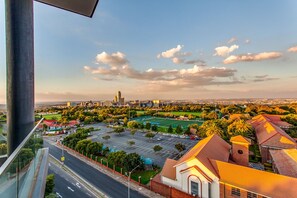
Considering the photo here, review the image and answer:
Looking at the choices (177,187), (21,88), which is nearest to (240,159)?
(177,187)

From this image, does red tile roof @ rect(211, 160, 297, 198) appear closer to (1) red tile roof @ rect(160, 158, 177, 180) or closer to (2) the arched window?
(2) the arched window

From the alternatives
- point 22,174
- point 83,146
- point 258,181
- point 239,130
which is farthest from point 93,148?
point 239,130

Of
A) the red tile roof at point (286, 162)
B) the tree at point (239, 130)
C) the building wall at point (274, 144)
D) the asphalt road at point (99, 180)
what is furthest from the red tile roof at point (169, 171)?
the tree at point (239, 130)

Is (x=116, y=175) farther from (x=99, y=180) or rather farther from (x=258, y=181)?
(x=258, y=181)

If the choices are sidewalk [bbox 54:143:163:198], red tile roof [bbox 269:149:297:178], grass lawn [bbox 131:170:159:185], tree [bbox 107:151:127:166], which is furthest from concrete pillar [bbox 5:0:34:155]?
red tile roof [bbox 269:149:297:178]

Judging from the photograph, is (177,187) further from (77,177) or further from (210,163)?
(77,177)
